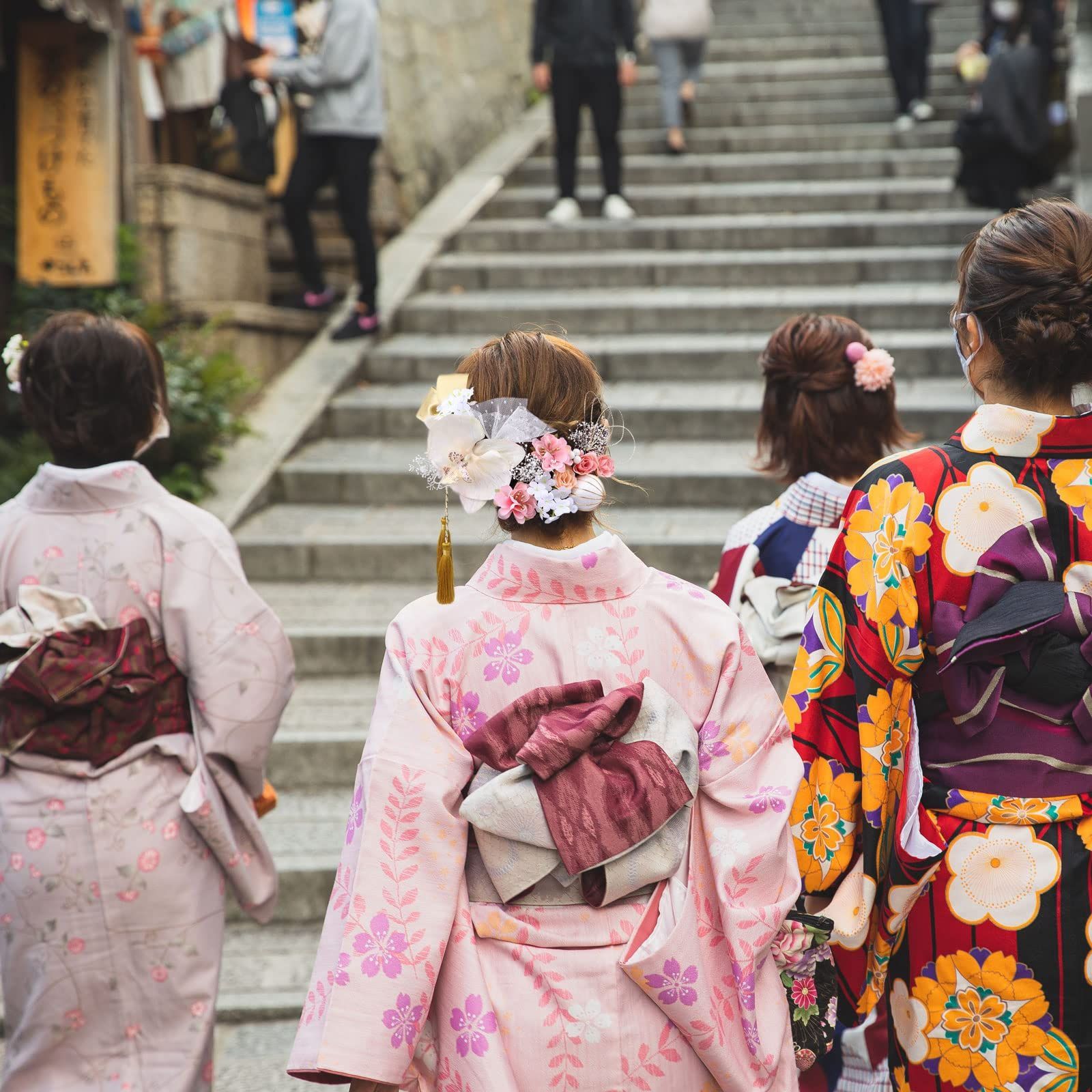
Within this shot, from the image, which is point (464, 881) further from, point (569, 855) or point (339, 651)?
point (339, 651)

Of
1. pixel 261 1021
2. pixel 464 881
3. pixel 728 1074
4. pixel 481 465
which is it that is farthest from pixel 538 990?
pixel 261 1021

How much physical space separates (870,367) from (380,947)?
5.70 ft

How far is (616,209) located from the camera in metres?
8.58

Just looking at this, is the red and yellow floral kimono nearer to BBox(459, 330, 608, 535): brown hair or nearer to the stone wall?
BBox(459, 330, 608, 535): brown hair

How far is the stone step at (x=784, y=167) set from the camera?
Result: 904 centimetres

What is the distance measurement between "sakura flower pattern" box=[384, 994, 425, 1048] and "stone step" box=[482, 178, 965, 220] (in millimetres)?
7394

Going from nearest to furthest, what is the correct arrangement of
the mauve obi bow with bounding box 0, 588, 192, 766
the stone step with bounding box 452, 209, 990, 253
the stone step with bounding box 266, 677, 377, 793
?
1. the mauve obi bow with bounding box 0, 588, 192, 766
2. the stone step with bounding box 266, 677, 377, 793
3. the stone step with bounding box 452, 209, 990, 253

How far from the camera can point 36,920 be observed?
299 centimetres

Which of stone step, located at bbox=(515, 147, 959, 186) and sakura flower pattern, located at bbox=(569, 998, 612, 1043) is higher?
stone step, located at bbox=(515, 147, 959, 186)

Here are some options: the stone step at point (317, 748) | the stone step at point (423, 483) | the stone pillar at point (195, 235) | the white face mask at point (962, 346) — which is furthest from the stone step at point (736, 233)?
the white face mask at point (962, 346)

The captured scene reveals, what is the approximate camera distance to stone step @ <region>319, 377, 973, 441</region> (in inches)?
249

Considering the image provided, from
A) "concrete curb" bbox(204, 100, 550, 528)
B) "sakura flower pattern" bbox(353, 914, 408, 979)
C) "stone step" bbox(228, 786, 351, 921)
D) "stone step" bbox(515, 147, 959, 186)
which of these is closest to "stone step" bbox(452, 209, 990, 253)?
"concrete curb" bbox(204, 100, 550, 528)

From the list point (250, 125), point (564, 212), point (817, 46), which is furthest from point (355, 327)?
point (817, 46)

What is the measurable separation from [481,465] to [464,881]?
650 mm
